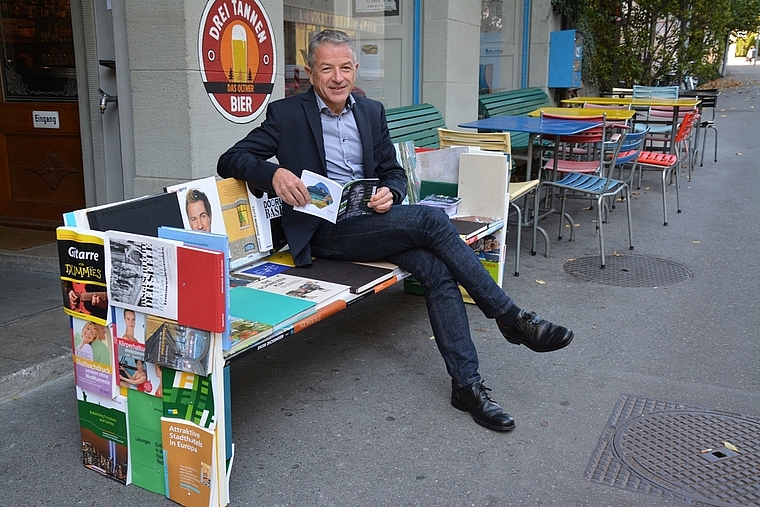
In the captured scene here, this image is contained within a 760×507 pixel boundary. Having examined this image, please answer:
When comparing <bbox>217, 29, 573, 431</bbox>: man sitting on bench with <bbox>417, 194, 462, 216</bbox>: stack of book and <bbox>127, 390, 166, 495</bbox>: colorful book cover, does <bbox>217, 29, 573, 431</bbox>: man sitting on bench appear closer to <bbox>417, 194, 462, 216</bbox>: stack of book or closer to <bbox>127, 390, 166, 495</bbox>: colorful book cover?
<bbox>417, 194, 462, 216</bbox>: stack of book

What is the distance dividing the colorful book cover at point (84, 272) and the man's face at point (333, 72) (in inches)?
59.9

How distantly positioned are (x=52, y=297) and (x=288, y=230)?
2.04 metres

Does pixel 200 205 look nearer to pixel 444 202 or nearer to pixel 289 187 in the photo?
pixel 289 187

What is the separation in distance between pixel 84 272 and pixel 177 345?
487 mm

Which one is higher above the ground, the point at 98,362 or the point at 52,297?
the point at 98,362

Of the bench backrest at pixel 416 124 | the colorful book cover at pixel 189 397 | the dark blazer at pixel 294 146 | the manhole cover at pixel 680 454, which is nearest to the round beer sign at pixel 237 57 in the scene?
the dark blazer at pixel 294 146

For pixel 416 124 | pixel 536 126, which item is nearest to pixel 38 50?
pixel 416 124

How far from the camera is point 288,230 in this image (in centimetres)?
384

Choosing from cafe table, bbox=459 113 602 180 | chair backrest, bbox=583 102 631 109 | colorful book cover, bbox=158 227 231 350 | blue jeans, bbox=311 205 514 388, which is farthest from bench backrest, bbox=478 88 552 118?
colorful book cover, bbox=158 227 231 350

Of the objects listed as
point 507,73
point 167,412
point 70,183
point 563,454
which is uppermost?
point 507,73

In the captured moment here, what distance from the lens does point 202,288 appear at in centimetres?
252

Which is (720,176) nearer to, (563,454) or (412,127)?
(412,127)

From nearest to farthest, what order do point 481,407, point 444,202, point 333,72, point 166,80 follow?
point 481,407 < point 333,72 < point 166,80 < point 444,202

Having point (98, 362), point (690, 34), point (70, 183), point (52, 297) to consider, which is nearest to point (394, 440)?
point (98, 362)
